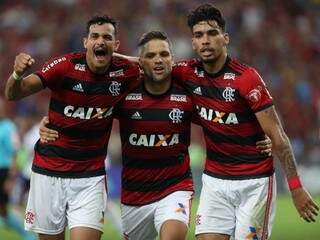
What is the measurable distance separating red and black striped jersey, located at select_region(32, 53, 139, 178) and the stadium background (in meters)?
10.0

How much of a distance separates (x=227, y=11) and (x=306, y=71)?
7.43 ft

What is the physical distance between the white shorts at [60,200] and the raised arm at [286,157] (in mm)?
1679

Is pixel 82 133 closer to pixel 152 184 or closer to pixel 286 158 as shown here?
pixel 152 184

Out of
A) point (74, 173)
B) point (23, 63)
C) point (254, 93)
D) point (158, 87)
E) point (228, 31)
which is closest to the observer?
point (23, 63)

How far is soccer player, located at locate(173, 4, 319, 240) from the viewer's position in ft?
27.1

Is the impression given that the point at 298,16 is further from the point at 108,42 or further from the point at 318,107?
the point at 108,42

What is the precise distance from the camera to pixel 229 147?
8.35 m

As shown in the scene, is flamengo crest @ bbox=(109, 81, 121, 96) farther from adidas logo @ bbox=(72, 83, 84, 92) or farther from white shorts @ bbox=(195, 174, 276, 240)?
white shorts @ bbox=(195, 174, 276, 240)

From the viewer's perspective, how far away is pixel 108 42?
8656 mm

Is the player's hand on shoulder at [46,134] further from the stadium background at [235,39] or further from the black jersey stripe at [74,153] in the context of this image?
the stadium background at [235,39]

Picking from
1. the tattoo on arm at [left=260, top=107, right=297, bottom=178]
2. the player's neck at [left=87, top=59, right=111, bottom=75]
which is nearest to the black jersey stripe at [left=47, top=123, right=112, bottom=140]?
the player's neck at [left=87, top=59, right=111, bottom=75]

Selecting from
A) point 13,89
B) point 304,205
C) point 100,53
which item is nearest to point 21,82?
point 13,89

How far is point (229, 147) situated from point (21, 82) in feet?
6.21

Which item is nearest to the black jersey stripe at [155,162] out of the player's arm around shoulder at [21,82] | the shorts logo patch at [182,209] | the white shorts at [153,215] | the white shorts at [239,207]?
the white shorts at [153,215]
